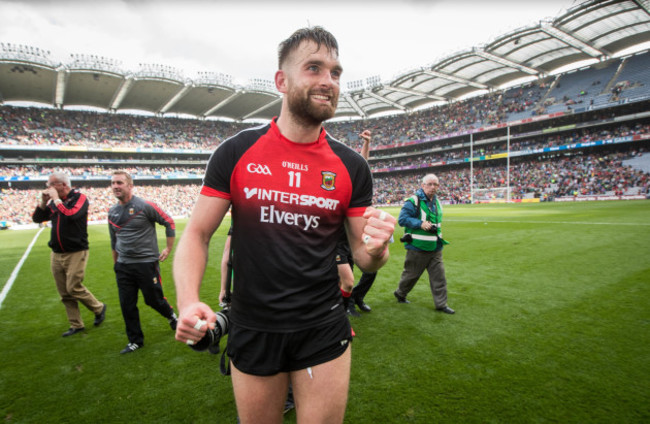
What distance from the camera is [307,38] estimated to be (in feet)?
5.94

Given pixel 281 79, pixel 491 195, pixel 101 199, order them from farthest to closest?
Result: 1. pixel 101 199
2. pixel 491 195
3. pixel 281 79

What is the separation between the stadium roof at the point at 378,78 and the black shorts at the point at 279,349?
4004 cm

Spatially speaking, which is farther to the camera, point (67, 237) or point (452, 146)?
point (452, 146)

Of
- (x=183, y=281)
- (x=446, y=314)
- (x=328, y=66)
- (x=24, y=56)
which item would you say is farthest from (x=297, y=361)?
(x=24, y=56)

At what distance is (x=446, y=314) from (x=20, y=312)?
27.4 feet

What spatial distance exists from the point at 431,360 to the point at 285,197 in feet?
10.8

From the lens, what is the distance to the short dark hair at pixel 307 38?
1813mm

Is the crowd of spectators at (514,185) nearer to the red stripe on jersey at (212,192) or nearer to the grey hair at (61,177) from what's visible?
the grey hair at (61,177)

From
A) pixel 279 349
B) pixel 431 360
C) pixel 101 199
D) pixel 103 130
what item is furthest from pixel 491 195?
pixel 103 130

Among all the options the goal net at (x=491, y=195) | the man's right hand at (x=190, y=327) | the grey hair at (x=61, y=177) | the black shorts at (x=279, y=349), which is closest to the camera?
the man's right hand at (x=190, y=327)

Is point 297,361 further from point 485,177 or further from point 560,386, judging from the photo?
point 485,177

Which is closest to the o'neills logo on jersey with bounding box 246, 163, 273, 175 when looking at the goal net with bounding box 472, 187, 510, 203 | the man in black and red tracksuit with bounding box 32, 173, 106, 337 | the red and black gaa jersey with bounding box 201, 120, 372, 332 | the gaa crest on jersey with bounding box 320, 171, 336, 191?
the red and black gaa jersey with bounding box 201, 120, 372, 332

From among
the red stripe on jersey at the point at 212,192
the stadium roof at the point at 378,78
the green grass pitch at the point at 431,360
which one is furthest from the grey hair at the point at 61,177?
the stadium roof at the point at 378,78

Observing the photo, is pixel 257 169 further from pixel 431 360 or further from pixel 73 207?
pixel 73 207
